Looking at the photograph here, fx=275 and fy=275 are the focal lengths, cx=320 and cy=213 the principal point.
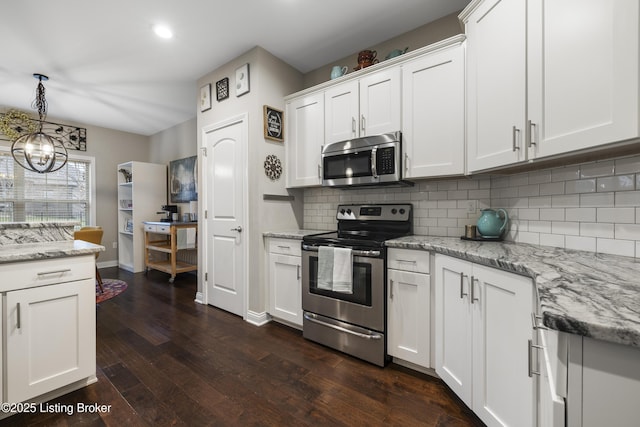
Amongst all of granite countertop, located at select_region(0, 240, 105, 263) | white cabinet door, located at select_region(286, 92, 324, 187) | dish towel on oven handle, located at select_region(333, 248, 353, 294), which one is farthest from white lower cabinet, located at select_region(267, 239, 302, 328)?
granite countertop, located at select_region(0, 240, 105, 263)

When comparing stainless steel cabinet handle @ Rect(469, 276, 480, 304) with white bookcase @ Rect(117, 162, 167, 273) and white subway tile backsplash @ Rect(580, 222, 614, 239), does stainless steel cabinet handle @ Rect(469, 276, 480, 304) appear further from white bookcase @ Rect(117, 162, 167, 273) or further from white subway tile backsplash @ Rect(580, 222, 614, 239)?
white bookcase @ Rect(117, 162, 167, 273)

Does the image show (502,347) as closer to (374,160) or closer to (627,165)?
(627,165)

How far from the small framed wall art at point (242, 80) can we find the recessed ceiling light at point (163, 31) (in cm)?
65

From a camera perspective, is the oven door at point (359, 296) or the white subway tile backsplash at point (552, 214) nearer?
the white subway tile backsplash at point (552, 214)

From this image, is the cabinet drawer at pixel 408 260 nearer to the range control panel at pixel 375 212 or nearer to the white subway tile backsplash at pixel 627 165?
the range control panel at pixel 375 212

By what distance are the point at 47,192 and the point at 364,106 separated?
5530 mm

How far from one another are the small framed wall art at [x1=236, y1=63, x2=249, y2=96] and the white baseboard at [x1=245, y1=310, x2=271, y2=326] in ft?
7.31

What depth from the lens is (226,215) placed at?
301 centimetres

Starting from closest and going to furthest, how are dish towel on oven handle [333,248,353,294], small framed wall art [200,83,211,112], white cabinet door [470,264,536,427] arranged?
white cabinet door [470,264,536,427] → dish towel on oven handle [333,248,353,294] → small framed wall art [200,83,211,112]

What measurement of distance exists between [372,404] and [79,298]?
186 cm

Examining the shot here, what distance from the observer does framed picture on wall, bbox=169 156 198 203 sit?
4.75m

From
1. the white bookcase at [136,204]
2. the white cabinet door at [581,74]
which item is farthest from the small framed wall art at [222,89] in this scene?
the white bookcase at [136,204]

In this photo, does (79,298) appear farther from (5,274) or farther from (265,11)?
(265,11)

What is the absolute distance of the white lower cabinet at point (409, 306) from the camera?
181cm
